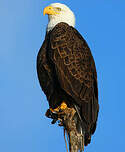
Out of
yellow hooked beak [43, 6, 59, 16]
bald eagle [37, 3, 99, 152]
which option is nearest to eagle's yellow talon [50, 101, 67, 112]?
bald eagle [37, 3, 99, 152]

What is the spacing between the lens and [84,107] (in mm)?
10422

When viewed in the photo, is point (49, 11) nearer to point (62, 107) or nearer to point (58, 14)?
point (58, 14)

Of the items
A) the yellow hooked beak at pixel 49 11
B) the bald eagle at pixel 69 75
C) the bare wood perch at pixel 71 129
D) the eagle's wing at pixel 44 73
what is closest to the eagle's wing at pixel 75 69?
the bald eagle at pixel 69 75

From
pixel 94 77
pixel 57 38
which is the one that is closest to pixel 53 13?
pixel 57 38

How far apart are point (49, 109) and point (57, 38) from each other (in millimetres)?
1586

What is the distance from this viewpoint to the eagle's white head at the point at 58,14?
37.0 feet

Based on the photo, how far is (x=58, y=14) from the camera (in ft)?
37.1

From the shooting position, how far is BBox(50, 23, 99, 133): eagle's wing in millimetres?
10391

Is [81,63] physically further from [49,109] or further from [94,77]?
[49,109]

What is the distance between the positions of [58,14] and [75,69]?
61.6 inches

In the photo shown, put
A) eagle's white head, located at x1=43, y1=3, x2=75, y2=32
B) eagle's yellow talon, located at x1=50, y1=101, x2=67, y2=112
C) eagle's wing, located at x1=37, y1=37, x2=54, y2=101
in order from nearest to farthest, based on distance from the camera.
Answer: eagle's yellow talon, located at x1=50, y1=101, x2=67, y2=112 < eagle's wing, located at x1=37, y1=37, x2=54, y2=101 < eagle's white head, located at x1=43, y1=3, x2=75, y2=32

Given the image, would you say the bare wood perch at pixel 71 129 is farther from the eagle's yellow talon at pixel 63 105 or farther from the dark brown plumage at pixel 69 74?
the dark brown plumage at pixel 69 74

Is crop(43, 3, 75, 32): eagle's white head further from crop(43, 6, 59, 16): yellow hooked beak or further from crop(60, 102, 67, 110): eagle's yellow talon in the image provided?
crop(60, 102, 67, 110): eagle's yellow talon

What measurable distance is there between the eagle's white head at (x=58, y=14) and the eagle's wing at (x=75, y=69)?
14.4 inches
